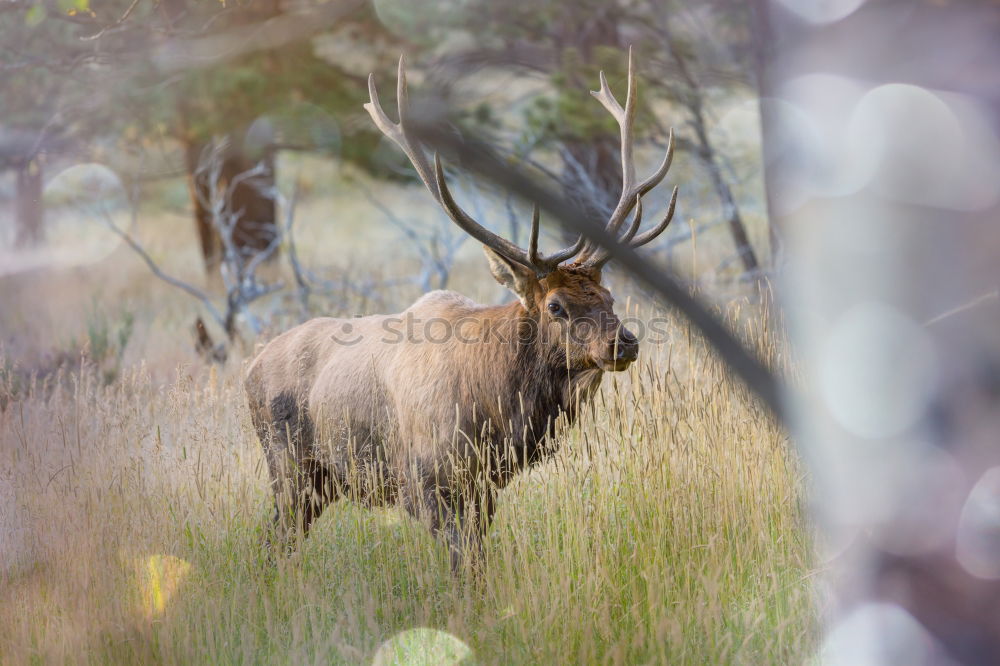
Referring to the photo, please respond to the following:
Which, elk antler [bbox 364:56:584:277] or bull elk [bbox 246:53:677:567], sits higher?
elk antler [bbox 364:56:584:277]

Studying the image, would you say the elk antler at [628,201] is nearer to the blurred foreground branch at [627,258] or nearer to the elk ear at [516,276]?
the elk ear at [516,276]

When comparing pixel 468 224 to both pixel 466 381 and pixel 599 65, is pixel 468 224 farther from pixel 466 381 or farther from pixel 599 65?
pixel 599 65

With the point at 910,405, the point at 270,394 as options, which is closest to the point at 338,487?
the point at 270,394

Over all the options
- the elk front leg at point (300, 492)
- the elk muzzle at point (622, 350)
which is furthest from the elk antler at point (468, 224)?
the elk front leg at point (300, 492)

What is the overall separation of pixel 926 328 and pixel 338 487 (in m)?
3.17

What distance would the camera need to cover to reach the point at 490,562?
12.6 feet

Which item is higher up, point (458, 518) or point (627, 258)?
point (627, 258)

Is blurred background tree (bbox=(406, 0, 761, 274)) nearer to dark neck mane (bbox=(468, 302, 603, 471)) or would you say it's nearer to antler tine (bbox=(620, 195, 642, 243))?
antler tine (bbox=(620, 195, 642, 243))

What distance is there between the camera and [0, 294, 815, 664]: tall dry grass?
3291 mm

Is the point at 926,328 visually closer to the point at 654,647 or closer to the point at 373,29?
the point at 654,647

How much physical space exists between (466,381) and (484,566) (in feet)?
2.87

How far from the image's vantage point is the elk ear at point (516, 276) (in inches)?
164

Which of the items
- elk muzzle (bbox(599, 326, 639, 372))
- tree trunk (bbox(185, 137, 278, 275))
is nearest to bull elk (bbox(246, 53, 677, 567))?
elk muzzle (bbox(599, 326, 639, 372))

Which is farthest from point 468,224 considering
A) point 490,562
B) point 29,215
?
point 29,215
